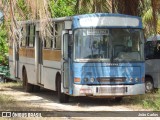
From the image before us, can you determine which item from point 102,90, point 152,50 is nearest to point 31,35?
point 152,50

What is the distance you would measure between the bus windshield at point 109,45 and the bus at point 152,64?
4339 millimetres

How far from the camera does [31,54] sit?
2097cm

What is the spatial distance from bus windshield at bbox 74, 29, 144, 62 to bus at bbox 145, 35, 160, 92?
14.2ft

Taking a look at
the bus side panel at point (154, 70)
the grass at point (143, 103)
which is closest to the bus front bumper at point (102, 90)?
the grass at point (143, 103)

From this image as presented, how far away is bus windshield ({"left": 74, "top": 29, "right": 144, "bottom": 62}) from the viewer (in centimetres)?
1602

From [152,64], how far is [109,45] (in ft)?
18.0

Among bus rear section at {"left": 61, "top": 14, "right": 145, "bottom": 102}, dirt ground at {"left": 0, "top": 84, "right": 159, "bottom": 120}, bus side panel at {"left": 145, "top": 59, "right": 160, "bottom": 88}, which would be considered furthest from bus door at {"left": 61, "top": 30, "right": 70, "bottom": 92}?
bus side panel at {"left": 145, "top": 59, "right": 160, "bottom": 88}

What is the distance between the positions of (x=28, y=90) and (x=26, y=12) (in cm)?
1312

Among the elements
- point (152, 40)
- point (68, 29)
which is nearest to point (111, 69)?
point (68, 29)

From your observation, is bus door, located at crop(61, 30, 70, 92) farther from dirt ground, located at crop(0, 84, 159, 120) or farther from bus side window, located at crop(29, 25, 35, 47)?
bus side window, located at crop(29, 25, 35, 47)

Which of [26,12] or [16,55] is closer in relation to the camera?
[26,12]

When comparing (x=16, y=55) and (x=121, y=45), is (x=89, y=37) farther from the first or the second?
(x=16, y=55)

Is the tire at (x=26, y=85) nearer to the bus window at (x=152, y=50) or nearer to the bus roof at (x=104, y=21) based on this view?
the bus window at (x=152, y=50)

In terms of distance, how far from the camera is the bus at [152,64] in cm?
2102
